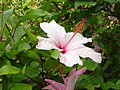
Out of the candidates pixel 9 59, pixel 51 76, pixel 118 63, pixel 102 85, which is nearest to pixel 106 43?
pixel 118 63

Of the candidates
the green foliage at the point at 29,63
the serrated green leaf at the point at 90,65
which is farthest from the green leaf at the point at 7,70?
the serrated green leaf at the point at 90,65

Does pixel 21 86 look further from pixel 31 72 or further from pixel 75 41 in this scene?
pixel 75 41

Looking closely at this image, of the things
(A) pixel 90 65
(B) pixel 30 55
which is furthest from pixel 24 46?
(A) pixel 90 65

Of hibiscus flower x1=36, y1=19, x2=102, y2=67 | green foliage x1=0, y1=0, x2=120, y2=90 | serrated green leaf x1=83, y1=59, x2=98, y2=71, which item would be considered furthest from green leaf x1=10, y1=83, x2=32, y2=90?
serrated green leaf x1=83, y1=59, x2=98, y2=71

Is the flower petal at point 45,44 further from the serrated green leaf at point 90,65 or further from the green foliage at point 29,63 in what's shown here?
the serrated green leaf at point 90,65

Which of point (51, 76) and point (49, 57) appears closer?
point (49, 57)

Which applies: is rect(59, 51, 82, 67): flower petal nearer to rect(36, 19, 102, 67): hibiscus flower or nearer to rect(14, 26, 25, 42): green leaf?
rect(36, 19, 102, 67): hibiscus flower

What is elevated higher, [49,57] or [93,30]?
[49,57]

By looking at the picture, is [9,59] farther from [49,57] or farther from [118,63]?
[118,63]
